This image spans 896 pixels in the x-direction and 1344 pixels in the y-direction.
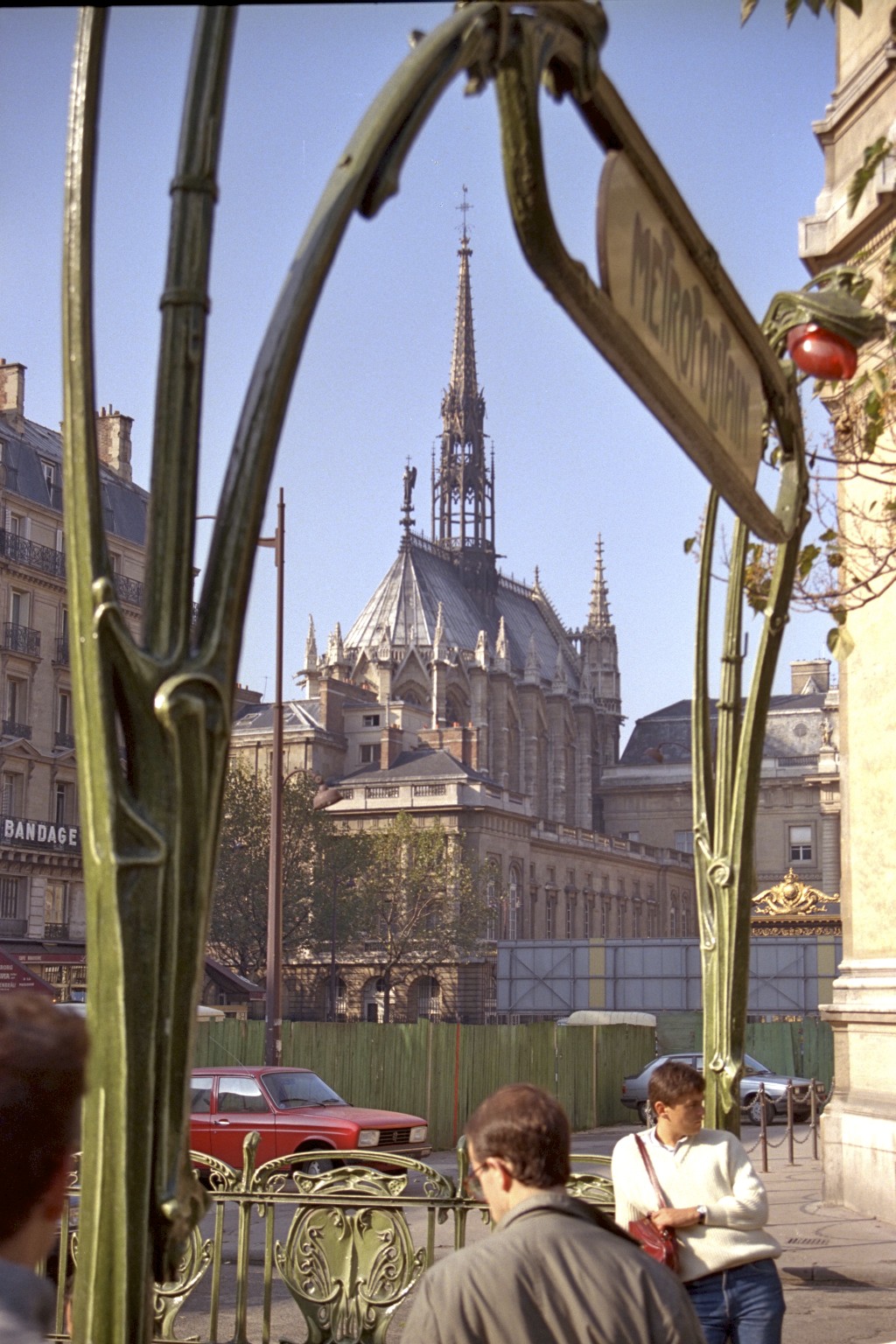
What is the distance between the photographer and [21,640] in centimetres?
5381

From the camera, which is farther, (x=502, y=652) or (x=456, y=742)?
(x=502, y=652)

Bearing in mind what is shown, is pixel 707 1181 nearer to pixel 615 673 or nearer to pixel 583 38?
pixel 583 38

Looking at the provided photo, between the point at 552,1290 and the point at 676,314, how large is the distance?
1766mm

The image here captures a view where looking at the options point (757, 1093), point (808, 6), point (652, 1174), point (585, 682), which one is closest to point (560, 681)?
point (585, 682)

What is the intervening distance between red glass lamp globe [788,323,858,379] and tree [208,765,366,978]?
61378 millimetres

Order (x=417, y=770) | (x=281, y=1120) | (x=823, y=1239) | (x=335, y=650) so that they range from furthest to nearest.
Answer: (x=335, y=650) < (x=417, y=770) < (x=281, y=1120) < (x=823, y=1239)

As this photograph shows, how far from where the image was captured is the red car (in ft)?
59.3

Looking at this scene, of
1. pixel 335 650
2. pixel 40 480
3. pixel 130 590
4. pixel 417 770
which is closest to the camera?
pixel 130 590

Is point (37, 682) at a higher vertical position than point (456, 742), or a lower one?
lower

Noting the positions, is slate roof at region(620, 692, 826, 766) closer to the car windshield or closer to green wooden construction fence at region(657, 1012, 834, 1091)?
green wooden construction fence at region(657, 1012, 834, 1091)

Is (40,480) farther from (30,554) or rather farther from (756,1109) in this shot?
(756,1109)

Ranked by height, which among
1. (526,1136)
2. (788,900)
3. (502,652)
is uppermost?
(502,652)

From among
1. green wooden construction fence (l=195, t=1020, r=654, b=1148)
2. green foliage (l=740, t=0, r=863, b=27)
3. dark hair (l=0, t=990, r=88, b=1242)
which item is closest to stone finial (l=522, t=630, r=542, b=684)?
green wooden construction fence (l=195, t=1020, r=654, b=1148)

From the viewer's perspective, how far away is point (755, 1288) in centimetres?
499
